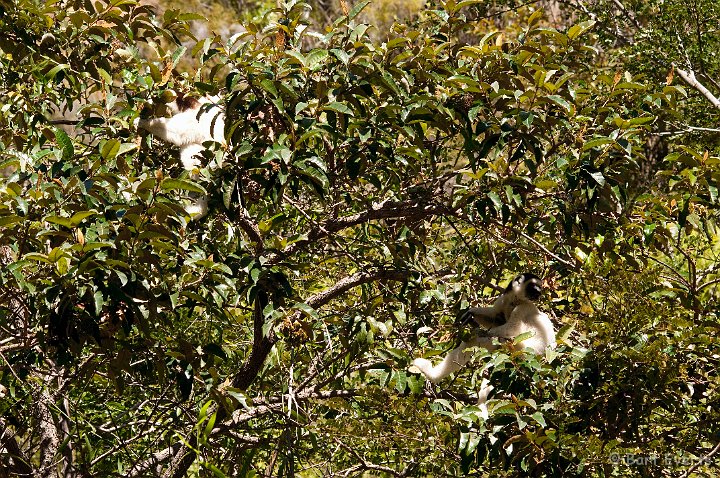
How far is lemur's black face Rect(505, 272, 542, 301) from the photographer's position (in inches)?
170

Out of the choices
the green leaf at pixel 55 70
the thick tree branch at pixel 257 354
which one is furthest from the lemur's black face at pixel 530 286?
the green leaf at pixel 55 70

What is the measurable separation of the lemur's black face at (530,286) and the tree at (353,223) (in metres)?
0.21

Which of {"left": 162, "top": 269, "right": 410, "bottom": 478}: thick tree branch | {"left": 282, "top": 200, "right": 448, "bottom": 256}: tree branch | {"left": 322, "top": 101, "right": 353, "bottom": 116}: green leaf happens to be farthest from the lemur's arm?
{"left": 322, "top": 101, "right": 353, "bottom": 116}: green leaf

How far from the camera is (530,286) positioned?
4.31 m

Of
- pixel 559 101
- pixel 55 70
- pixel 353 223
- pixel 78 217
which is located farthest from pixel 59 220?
pixel 559 101

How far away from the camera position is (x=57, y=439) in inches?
193

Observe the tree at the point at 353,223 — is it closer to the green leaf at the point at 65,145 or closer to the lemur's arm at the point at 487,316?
the green leaf at the point at 65,145

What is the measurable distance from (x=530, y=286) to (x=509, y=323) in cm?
23

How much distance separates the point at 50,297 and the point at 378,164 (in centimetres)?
191

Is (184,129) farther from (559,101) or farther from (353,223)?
(559,101)

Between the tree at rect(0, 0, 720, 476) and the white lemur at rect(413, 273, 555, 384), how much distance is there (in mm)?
123

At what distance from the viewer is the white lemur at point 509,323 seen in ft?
14.0

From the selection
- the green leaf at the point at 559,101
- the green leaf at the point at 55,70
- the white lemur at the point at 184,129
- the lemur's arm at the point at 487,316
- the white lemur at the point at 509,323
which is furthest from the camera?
the white lemur at the point at 184,129

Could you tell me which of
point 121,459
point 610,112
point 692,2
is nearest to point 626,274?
point 610,112
